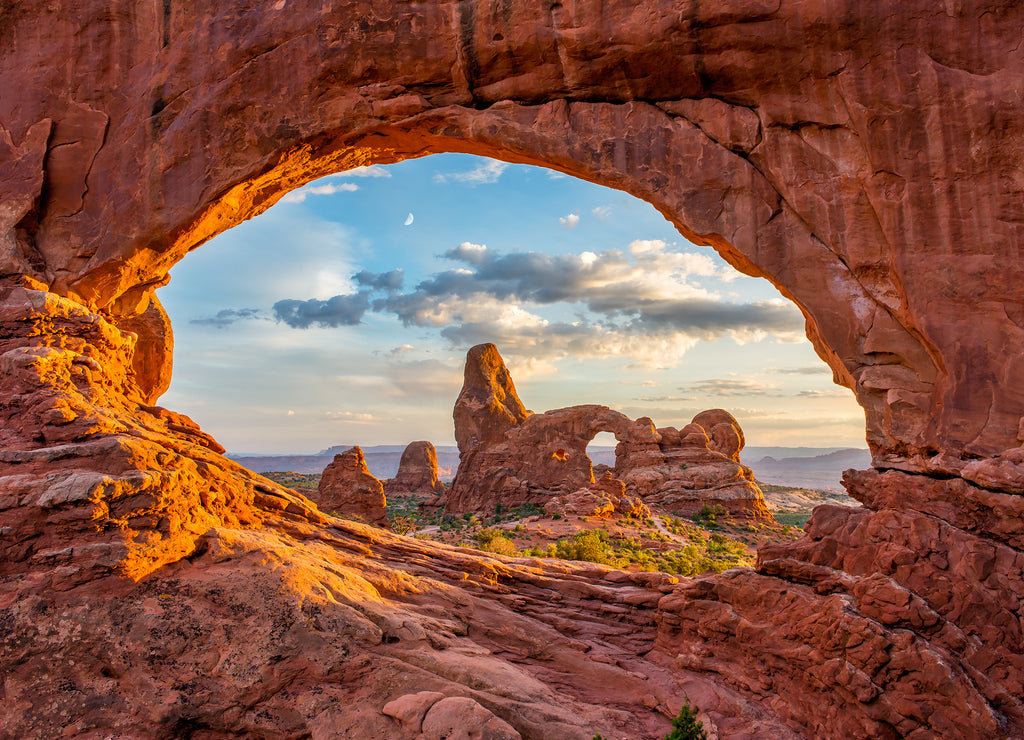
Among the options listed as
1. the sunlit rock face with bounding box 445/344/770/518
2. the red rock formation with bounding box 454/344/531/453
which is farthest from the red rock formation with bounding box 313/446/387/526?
the red rock formation with bounding box 454/344/531/453

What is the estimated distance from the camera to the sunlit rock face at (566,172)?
23.7 feet

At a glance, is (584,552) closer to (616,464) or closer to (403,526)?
(403,526)

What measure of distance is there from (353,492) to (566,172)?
21763 mm

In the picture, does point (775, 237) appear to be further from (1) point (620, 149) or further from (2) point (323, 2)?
(2) point (323, 2)

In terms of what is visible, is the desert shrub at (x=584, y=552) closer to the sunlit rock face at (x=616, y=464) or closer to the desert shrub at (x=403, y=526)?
the desert shrub at (x=403, y=526)

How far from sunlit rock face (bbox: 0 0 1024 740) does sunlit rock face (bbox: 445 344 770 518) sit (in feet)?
97.2

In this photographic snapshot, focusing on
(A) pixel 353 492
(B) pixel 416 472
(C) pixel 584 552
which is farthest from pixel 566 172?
(B) pixel 416 472

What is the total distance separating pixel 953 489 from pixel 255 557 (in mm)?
10677

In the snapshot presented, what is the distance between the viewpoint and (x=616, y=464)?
4719cm

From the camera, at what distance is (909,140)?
9.21 meters

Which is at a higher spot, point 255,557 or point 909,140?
point 909,140

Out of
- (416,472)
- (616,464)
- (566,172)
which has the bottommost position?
(416,472)

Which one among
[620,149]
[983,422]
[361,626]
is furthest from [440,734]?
[620,149]

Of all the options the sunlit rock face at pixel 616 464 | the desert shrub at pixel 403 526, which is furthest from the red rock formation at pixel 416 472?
the desert shrub at pixel 403 526
